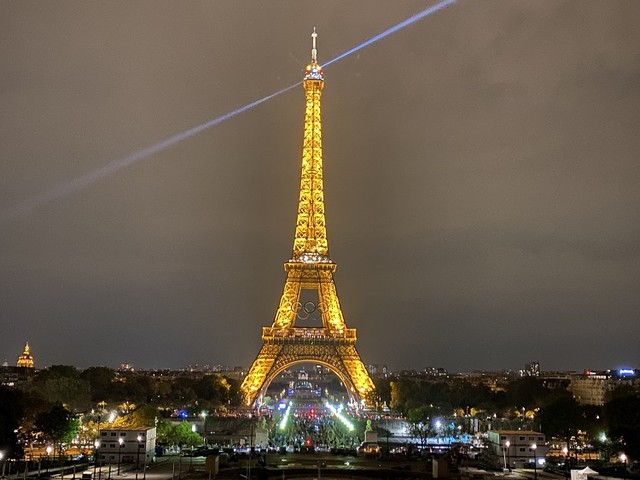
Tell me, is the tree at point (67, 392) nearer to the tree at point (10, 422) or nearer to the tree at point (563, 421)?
the tree at point (10, 422)

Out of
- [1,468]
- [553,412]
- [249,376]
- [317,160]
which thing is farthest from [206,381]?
[1,468]

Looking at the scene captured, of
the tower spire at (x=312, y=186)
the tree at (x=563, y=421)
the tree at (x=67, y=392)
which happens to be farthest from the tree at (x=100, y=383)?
the tree at (x=563, y=421)

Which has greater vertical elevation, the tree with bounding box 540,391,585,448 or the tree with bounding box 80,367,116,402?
the tree with bounding box 80,367,116,402

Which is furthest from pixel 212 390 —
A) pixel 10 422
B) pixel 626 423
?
pixel 626 423

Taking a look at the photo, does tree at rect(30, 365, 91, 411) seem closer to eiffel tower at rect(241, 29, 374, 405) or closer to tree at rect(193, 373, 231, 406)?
eiffel tower at rect(241, 29, 374, 405)

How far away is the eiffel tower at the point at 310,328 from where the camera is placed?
A: 8332 centimetres

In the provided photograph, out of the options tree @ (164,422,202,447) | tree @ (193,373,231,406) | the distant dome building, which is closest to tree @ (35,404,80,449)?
tree @ (164,422,202,447)

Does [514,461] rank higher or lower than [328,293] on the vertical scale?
lower

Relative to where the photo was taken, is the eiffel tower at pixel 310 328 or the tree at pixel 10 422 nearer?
the tree at pixel 10 422

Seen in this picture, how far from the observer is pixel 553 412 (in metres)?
63.5

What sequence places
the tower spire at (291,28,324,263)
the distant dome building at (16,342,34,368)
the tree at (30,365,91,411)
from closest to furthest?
the tree at (30,365,91,411) → the tower spire at (291,28,324,263) → the distant dome building at (16,342,34,368)

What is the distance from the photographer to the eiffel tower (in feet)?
273

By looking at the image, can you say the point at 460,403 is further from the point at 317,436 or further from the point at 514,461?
the point at 514,461

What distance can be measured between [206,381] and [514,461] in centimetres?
7760
